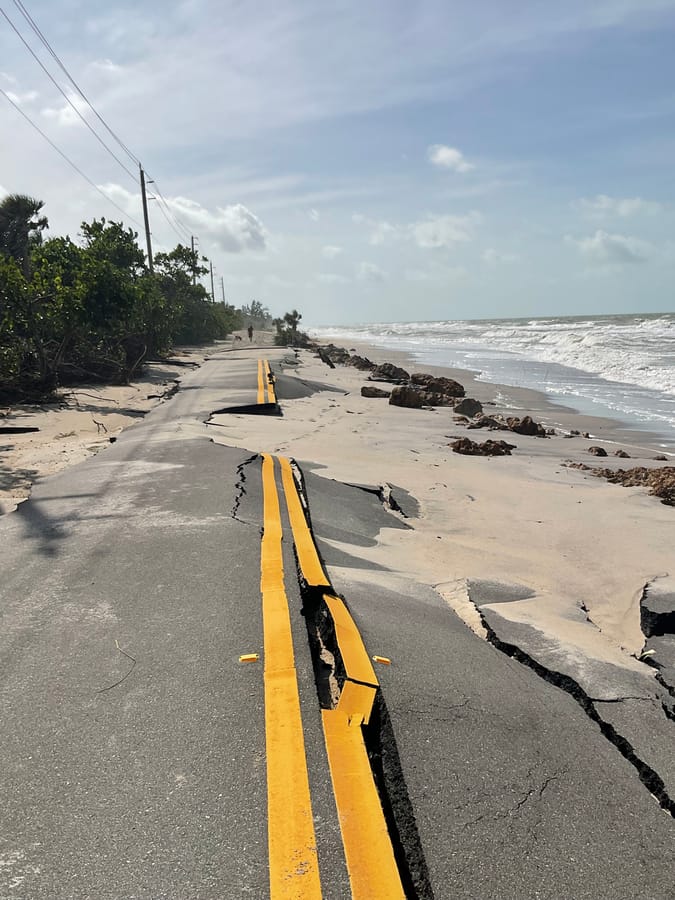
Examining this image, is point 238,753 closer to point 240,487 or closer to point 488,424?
point 240,487

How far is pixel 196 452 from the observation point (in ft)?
29.9

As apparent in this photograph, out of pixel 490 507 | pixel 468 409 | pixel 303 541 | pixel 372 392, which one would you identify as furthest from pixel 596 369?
pixel 303 541

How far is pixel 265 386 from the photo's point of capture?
18266mm

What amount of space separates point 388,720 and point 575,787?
0.72 m

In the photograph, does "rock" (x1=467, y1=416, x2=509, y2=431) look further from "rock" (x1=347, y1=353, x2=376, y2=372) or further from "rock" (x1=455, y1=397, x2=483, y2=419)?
"rock" (x1=347, y1=353, x2=376, y2=372)

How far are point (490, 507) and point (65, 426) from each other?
29.6 feet

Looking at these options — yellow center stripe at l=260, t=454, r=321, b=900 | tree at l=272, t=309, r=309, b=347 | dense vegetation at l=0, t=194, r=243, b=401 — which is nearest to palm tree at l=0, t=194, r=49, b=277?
dense vegetation at l=0, t=194, r=243, b=401

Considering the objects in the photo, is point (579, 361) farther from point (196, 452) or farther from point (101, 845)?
point (101, 845)

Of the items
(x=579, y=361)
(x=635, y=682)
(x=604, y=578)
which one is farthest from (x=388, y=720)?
(x=579, y=361)

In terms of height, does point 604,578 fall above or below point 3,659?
below

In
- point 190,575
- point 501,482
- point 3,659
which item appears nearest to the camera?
point 3,659

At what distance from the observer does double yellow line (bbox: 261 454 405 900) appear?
1.85m

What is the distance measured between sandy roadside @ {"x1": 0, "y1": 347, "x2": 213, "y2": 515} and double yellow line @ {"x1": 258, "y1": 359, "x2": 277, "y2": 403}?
8.58 ft

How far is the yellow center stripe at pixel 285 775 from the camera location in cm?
184
